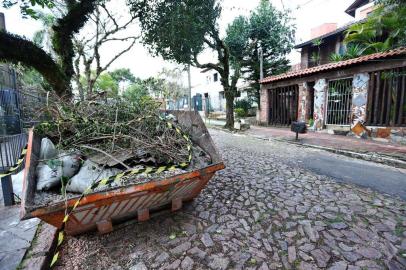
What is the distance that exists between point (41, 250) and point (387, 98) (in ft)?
35.3

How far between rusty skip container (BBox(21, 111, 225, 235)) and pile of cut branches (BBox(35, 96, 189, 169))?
346 mm

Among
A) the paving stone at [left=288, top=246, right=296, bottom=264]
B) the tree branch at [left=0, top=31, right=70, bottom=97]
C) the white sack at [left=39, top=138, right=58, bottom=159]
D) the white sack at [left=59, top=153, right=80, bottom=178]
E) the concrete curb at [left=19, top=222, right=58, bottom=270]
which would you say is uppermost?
the tree branch at [left=0, top=31, right=70, bottom=97]

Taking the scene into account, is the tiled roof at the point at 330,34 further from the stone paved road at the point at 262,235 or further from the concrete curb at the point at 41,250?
the concrete curb at the point at 41,250

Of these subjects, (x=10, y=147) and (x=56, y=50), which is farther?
(x=56, y=50)

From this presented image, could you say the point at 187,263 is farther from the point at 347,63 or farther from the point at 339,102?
the point at 339,102

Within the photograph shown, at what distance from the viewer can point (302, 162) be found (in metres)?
5.66

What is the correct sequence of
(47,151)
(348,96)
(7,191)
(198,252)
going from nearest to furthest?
1. (198,252)
2. (47,151)
3. (7,191)
4. (348,96)

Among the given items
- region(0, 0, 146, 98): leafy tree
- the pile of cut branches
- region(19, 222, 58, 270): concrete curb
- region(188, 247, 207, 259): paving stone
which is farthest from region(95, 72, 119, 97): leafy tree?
region(188, 247, 207, 259): paving stone

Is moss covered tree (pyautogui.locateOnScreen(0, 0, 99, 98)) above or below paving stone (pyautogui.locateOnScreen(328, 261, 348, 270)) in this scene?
above

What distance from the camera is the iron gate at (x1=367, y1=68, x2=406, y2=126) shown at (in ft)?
25.4

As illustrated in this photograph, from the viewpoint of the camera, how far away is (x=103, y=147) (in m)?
2.56

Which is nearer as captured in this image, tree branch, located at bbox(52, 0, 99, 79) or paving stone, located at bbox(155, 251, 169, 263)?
paving stone, located at bbox(155, 251, 169, 263)

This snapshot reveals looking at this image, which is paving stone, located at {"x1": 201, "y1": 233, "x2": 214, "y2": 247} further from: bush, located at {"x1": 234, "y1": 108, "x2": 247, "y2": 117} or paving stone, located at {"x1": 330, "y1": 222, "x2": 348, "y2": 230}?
bush, located at {"x1": 234, "y1": 108, "x2": 247, "y2": 117}

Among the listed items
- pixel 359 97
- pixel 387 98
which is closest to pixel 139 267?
pixel 387 98
